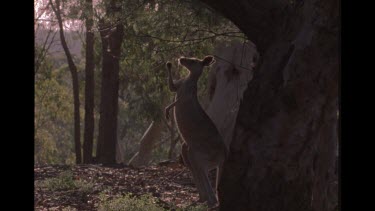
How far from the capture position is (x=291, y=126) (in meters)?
6.47

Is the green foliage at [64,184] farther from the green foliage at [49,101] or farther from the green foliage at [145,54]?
the green foliage at [49,101]

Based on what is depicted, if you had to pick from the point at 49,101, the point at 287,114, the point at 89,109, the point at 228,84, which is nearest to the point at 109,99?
the point at 89,109

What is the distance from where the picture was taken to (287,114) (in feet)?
21.2

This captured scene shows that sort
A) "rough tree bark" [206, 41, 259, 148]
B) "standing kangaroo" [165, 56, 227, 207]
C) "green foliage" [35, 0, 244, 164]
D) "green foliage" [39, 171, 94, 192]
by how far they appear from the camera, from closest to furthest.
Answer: "standing kangaroo" [165, 56, 227, 207] → "green foliage" [35, 0, 244, 164] → "green foliage" [39, 171, 94, 192] → "rough tree bark" [206, 41, 259, 148]

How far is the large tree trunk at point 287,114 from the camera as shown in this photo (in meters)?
6.39

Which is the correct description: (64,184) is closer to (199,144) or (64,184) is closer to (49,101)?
(199,144)

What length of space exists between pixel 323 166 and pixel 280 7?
1.59 meters

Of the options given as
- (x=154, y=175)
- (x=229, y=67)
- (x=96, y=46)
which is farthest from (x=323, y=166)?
(x=96, y=46)

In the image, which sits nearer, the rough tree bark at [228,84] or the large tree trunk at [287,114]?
the large tree trunk at [287,114]

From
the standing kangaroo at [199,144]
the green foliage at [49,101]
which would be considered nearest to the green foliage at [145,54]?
the green foliage at [49,101]

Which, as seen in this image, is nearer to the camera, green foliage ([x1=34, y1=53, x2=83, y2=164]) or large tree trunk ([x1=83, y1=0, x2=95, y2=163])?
large tree trunk ([x1=83, y1=0, x2=95, y2=163])

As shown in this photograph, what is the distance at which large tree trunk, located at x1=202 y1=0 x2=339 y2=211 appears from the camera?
6.39 m

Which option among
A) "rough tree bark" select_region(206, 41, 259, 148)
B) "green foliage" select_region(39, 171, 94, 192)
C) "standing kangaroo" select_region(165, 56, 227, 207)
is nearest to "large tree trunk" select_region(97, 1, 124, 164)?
"rough tree bark" select_region(206, 41, 259, 148)

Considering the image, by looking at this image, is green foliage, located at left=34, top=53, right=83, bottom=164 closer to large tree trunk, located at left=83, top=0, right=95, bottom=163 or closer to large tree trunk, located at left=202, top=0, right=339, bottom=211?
large tree trunk, located at left=83, top=0, right=95, bottom=163
